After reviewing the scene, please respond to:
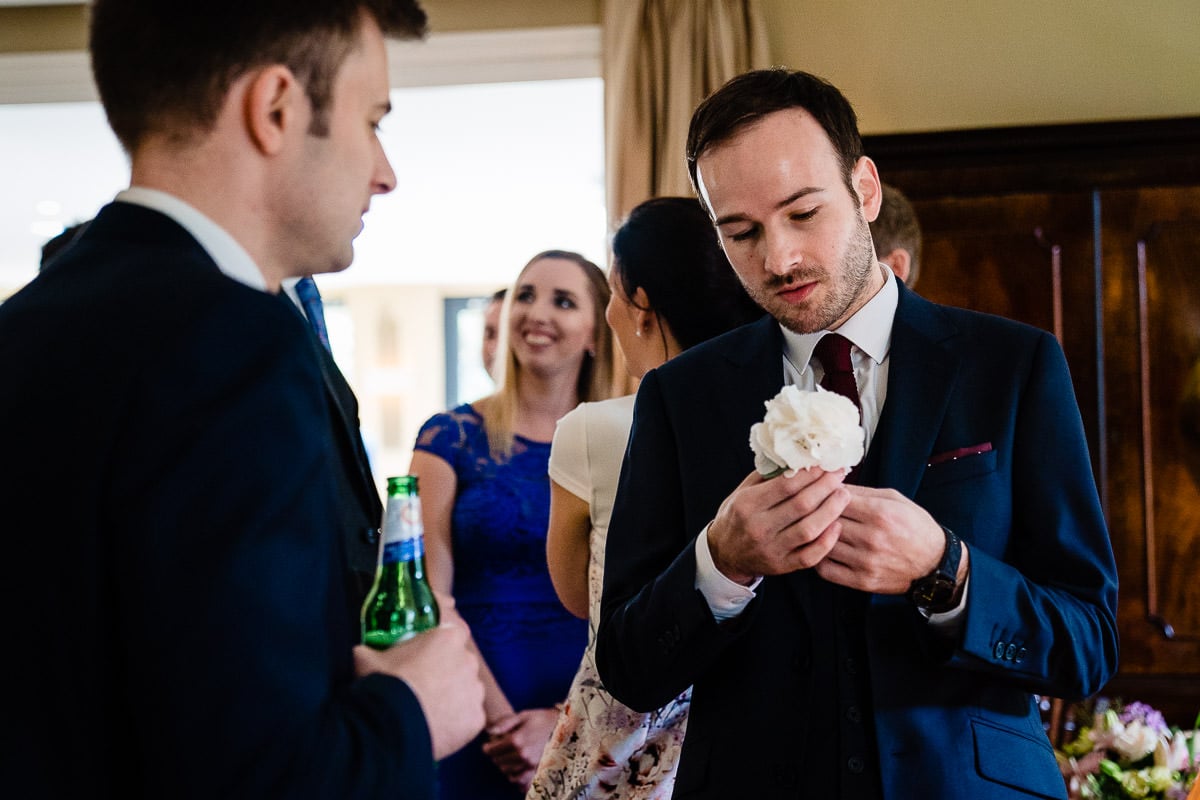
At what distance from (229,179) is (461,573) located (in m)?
1.96

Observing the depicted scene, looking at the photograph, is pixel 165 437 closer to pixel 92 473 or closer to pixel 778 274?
pixel 92 473

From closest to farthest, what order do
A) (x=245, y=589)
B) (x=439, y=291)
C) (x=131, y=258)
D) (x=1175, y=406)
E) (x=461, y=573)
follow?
(x=245, y=589)
(x=131, y=258)
(x=461, y=573)
(x=1175, y=406)
(x=439, y=291)

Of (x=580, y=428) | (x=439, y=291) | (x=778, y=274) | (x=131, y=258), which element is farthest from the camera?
(x=439, y=291)

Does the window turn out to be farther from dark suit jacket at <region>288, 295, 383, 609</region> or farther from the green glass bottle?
the green glass bottle

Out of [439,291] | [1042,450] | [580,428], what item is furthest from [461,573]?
[439,291]

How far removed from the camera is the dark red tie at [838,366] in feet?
4.85

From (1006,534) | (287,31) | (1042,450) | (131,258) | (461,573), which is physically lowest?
(461,573)

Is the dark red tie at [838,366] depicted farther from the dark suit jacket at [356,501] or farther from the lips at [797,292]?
the dark suit jacket at [356,501]

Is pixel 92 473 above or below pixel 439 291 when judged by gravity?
below

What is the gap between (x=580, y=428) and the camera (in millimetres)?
1888

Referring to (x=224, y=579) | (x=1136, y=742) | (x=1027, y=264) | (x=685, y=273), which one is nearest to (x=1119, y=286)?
(x=1027, y=264)

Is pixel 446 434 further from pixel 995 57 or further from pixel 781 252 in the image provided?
pixel 995 57

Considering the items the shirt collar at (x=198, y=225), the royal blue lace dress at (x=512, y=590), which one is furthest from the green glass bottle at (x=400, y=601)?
the royal blue lace dress at (x=512, y=590)

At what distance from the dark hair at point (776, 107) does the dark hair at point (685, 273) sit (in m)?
0.22
